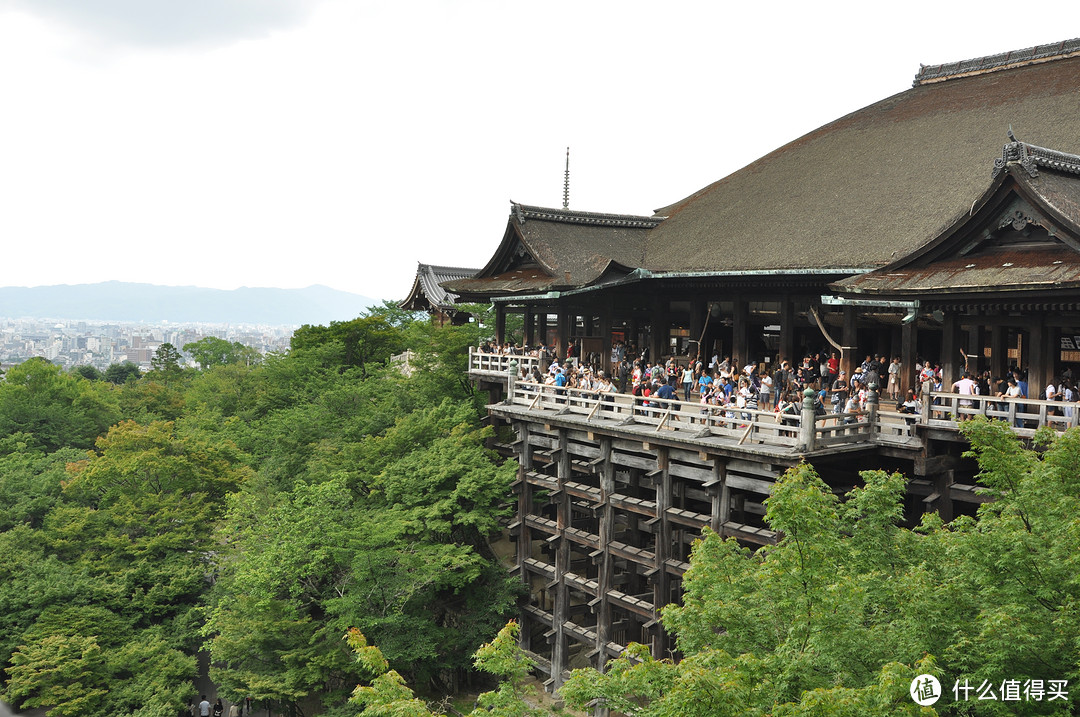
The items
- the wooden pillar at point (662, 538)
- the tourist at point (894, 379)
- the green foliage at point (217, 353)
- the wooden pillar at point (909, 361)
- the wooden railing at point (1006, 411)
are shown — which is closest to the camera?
the wooden railing at point (1006, 411)

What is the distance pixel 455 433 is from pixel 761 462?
482 inches

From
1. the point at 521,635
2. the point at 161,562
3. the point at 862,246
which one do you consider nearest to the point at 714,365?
the point at 862,246

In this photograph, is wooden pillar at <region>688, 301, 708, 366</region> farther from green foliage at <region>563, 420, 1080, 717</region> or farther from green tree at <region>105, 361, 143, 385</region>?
green tree at <region>105, 361, 143, 385</region>

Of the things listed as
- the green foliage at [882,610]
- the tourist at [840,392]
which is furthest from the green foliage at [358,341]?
the green foliage at [882,610]

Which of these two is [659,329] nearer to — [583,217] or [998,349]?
[583,217]

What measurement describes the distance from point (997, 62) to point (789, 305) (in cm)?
1330

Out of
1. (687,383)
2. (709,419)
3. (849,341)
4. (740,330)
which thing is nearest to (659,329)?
(740,330)

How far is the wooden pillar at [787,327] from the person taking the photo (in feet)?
80.9

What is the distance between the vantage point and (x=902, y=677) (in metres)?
9.02

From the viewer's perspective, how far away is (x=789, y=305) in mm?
24766

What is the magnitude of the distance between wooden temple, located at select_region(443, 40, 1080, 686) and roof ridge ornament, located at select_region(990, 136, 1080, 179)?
60 mm

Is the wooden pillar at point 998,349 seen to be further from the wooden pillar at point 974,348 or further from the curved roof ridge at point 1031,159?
the curved roof ridge at point 1031,159
